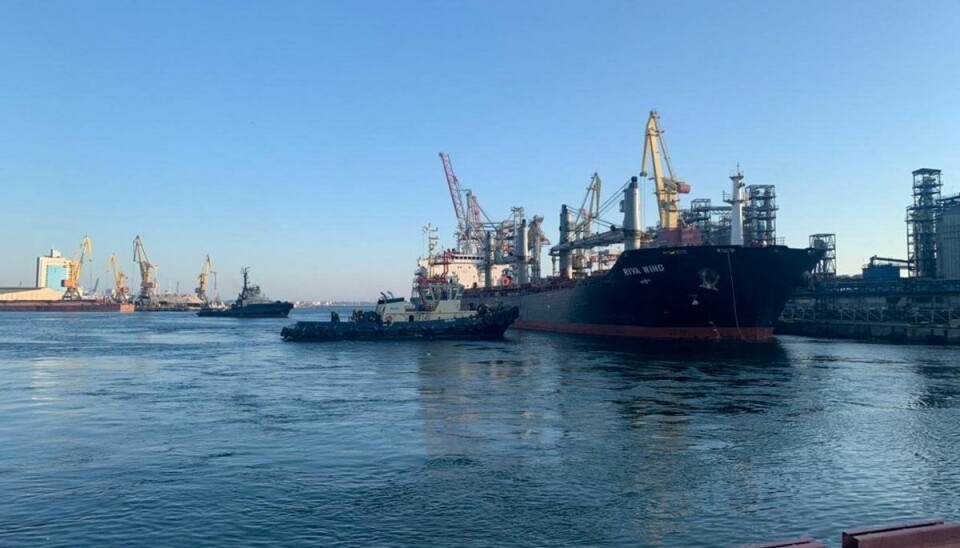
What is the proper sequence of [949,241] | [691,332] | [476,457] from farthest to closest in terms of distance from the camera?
[949,241] < [691,332] < [476,457]

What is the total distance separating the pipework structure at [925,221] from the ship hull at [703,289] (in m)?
40.1

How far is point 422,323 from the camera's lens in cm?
6347

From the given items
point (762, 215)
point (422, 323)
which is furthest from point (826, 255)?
point (422, 323)

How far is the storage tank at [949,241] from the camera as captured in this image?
79125mm

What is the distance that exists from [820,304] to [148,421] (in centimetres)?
8467

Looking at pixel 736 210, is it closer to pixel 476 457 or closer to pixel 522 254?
pixel 522 254

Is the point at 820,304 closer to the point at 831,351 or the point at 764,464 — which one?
the point at 831,351

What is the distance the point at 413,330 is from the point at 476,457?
151ft

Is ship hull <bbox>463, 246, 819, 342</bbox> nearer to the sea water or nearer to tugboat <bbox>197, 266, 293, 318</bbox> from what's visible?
the sea water

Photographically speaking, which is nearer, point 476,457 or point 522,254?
point 476,457

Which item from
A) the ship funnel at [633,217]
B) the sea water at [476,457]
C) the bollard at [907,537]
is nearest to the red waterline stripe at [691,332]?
the ship funnel at [633,217]

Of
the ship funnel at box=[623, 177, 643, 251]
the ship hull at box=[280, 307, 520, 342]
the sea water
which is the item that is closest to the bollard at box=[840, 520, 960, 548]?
the sea water

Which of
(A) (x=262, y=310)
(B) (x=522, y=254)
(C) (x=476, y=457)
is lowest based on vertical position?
(C) (x=476, y=457)

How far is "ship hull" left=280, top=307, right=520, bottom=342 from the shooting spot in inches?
2488
